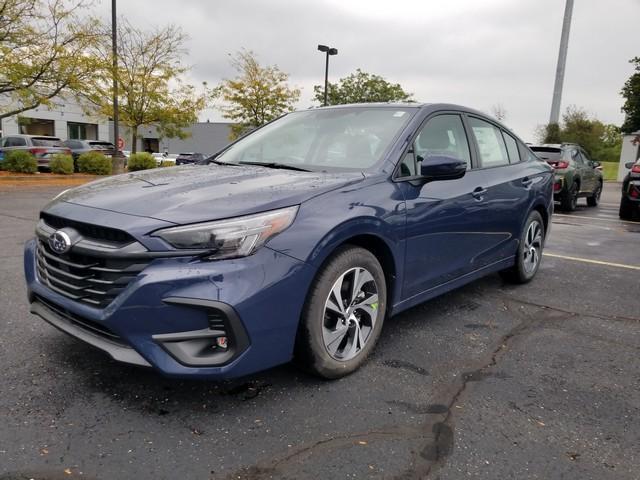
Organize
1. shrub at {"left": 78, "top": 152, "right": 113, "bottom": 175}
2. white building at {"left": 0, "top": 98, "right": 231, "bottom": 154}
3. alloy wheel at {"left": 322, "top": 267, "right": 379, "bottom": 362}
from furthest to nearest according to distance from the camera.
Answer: white building at {"left": 0, "top": 98, "right": 231, "bottom": 154} < shrub at {"left": 78, "top": 152, "right": 113, "bottom": 175} < alloy wheel at {"left": 322, "top": 267, "right": 379, "bottom": 362}

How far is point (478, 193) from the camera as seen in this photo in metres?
3.94

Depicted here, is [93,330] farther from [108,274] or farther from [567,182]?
[567,182]

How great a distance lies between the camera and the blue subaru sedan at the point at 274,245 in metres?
2.31

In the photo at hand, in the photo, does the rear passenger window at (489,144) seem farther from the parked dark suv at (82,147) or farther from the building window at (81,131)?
the building window at (81,131)

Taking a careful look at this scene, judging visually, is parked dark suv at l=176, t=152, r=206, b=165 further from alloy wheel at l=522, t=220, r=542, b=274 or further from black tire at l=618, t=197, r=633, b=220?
black tire at l=618, t=197, r=633, b=220

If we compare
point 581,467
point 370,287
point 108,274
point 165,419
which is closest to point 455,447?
point 581,467

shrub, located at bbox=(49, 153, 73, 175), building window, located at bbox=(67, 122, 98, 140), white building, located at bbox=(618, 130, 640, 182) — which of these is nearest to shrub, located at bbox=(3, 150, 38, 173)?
shrub, located at bbox=(49, 153, 73, 175)

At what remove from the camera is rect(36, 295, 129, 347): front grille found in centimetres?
242

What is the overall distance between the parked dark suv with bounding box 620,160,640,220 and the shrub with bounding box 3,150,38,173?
17467 millimetres

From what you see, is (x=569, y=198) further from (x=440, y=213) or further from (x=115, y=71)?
(x=115, y=71)

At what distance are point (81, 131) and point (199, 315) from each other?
52.9 m

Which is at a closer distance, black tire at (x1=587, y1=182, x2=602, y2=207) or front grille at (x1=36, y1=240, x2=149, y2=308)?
front grille at (x1=36, y1=240, x2=149, y2=308)

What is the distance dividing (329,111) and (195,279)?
7.40ft

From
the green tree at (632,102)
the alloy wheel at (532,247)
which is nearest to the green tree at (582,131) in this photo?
the green tree at (632,102)
